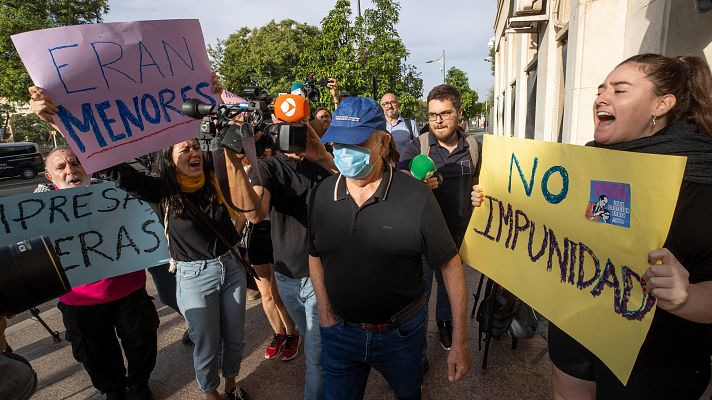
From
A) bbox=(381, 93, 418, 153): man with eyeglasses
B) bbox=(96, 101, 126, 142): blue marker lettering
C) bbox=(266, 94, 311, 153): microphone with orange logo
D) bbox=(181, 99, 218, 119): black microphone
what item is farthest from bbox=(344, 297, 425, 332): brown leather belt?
bbox=(381, 93, 418, 153): man with eyeglasses

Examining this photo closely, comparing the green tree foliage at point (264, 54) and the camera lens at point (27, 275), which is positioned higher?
the green tree foliage at point (264, 54)

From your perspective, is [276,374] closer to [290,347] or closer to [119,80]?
[290,347]

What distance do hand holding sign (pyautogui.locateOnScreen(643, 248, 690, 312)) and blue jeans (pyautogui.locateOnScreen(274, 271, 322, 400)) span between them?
1641 millimetres

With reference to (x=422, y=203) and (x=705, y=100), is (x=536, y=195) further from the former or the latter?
(x=705, y=100)

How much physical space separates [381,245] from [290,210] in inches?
33.6

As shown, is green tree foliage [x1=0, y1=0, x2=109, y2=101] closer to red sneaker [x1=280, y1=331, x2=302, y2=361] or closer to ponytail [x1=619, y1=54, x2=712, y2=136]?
red sneaker [x1=280, y1=331, x2=302, y2=361]

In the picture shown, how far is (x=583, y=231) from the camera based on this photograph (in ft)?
4.81

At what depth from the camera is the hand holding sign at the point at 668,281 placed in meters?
1.10

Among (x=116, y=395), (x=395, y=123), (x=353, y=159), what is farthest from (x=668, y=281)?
(x=395, y=123)

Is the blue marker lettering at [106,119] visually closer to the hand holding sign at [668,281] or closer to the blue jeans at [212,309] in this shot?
the blue jeans at [212,309]

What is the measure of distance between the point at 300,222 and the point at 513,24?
8.00 m

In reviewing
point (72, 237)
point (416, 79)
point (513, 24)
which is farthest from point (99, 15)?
point (72, 237)

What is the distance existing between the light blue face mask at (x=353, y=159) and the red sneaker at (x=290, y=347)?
6.78 ft

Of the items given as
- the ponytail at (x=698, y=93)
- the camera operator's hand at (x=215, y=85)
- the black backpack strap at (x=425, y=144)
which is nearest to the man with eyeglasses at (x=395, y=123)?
the black backpack strap at (x=425, y=144)
